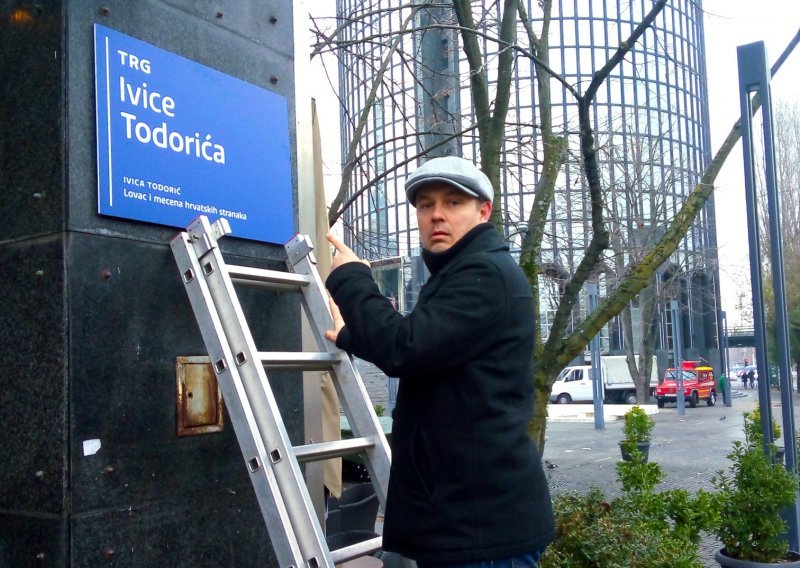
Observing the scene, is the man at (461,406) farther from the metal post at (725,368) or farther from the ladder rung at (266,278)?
the metal post at (725,368)

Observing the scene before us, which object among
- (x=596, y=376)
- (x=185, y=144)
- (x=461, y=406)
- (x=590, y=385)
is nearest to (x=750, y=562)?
(x=461, y=406)

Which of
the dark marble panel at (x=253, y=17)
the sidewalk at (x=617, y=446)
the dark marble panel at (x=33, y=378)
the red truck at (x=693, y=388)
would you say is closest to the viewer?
the dark marble panel at (x=33, y=378)

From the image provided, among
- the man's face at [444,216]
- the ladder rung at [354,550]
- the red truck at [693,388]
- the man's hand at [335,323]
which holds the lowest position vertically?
the red truck at [693,388]

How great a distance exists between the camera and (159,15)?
309 centimetres

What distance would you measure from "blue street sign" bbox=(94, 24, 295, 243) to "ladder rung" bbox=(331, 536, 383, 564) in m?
1.30

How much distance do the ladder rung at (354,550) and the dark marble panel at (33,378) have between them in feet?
2.77

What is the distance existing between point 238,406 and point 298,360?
1.04 ft

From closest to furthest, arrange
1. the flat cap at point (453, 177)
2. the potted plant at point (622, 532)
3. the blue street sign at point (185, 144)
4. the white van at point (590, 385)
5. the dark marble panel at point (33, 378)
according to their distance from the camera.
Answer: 1. the flat cap at point (453, 177)
2. the dark marble panel at point (33, 378)
3. the blue street sign at point (185, 144)
4. the potted plant at point (622, 532)
5. the white van at point (590, 385)

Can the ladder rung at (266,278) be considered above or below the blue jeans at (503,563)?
above

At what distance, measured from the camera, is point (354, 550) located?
2.63 meters

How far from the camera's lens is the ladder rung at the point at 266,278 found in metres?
2.85

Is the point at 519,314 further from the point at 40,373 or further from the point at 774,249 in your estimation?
the point at 774,249

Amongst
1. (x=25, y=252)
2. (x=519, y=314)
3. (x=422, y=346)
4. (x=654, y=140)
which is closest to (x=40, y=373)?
(x=25, y=252)

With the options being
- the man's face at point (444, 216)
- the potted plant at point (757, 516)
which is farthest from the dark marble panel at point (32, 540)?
the potted plant at point (757, 516)
